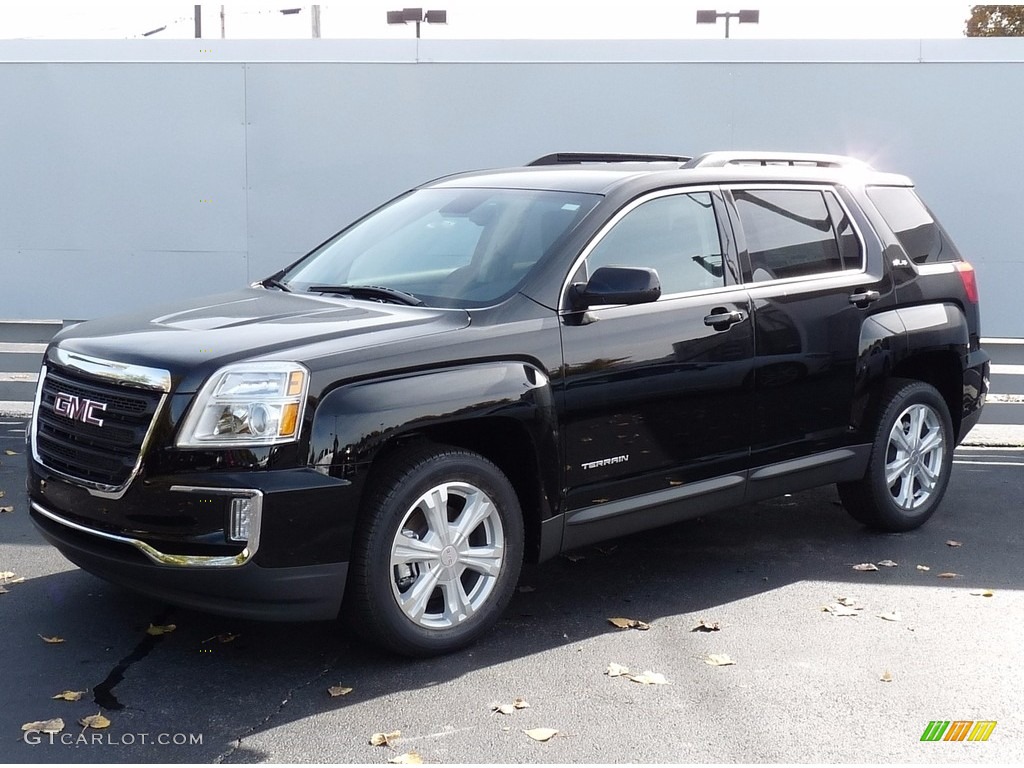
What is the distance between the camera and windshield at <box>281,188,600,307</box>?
4988 millimetres

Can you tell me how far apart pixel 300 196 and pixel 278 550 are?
5594 mm

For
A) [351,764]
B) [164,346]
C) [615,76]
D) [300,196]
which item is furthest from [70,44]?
[351,764]

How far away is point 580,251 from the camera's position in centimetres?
498

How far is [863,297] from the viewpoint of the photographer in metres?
5.97

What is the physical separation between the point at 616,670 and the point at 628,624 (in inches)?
20.2

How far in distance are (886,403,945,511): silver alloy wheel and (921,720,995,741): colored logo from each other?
7.58 feet

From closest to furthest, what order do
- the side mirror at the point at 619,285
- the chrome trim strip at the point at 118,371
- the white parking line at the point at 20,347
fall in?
the chrome trim strip at the point at 118,371
the side mirror at the point at 619,285
the white parking line at the point at 20,347

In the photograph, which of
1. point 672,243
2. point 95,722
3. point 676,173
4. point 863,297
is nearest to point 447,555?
point 95,722

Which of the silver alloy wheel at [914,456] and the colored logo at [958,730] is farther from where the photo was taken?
the silver alloy wheel at [914,456]

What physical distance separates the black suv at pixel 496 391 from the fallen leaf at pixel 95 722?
0.47 meters

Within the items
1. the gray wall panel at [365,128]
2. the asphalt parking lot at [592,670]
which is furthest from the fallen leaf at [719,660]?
the gray wall panel at [365,128]

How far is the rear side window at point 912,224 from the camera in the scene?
21.0 ft

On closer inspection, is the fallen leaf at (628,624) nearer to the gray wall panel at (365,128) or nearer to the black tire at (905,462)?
the black tire at (905,462)
